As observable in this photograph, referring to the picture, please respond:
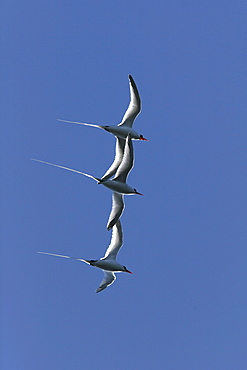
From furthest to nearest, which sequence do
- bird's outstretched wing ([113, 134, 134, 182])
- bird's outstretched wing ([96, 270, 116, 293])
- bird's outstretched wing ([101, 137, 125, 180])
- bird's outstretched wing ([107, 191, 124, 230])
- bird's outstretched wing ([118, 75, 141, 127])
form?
bird's outstretched wing ([96, 270, 116, 293]), bird's outstretched wing ([101, 137, 125, 180]), bird's outstretched wing ([118, 75, 141, 127]), bird's outstretched wing ([107, 191, 124, 230]), bird's outstretched wing ([113, 134, 134, 182])

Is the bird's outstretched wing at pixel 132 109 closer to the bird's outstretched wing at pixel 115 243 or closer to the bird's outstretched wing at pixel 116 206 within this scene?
the bird's outstretched wing at pixel 116 206

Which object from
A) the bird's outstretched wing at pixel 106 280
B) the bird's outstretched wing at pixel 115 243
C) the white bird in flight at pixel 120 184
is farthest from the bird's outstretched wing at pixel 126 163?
the bird's outstretched wing at pixel 106 280

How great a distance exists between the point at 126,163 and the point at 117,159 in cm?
138

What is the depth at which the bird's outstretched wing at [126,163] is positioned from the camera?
16516 millimetres

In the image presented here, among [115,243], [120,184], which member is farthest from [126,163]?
[115,243]

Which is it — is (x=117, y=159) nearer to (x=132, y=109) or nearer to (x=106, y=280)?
(x=132, y=109)

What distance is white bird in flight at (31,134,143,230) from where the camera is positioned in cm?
1656

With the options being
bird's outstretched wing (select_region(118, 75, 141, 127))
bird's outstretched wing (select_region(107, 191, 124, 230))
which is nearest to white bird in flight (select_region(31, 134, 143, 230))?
bird's outstretched wing (select_region(107, 191, 124, 230))

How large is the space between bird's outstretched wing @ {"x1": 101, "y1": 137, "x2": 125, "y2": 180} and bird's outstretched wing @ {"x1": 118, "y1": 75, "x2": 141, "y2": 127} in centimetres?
55

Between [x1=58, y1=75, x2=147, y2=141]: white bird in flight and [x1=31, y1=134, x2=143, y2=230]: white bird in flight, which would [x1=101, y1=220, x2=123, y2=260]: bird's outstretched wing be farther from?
[x1=58, y1=75, x2=147, y2=141]: white bird in flight

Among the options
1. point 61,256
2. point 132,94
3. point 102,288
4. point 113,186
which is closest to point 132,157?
point 113,186

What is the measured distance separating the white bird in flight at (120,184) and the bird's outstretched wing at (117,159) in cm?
98

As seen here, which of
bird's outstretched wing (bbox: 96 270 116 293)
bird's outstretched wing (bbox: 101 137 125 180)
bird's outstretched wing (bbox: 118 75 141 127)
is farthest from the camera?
bird's outstretched wing (bbox: 96 270 116 293)

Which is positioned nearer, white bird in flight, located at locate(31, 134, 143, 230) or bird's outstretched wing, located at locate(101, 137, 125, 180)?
white bird in flight, located at locate(31, 134, 143, 230)
